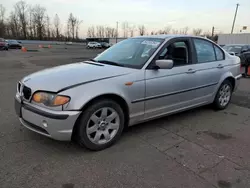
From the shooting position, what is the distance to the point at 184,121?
4.15 m

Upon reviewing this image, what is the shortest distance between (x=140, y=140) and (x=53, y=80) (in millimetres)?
1561

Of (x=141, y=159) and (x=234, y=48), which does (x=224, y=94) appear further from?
(x=234, y=48)

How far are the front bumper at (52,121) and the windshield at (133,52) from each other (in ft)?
4.13

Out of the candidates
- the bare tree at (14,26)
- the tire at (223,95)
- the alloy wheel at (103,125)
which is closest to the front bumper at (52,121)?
the alloy wheel at (103,125)

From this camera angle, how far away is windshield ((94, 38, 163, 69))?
3425 millimetres

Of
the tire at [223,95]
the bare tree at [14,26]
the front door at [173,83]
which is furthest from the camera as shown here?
the bare tree at [14,26]

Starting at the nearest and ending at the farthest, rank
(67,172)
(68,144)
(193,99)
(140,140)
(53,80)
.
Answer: (67,172) → (53,80) → (68,144) → (140,140) → (193,99)

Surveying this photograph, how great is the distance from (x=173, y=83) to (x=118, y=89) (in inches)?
42.6

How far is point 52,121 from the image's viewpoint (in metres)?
2.60

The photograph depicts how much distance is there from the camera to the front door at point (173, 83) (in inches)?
131

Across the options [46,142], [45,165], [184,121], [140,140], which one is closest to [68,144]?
[46,142]

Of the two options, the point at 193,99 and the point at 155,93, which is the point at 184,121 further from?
the point at 155,93

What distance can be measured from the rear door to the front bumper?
2.47m

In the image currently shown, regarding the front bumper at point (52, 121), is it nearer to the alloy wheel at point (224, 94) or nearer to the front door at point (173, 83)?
the front door at point (173, 83)
